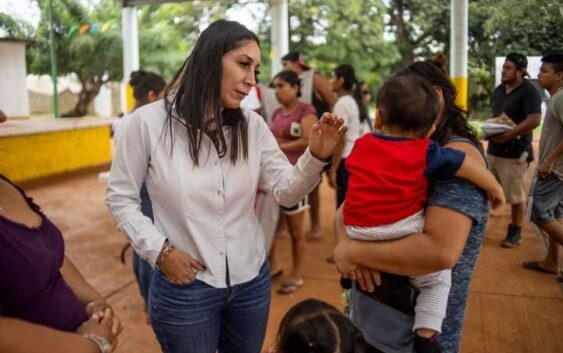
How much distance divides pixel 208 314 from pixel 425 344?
0.67 m

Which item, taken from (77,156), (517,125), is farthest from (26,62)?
(517,125)

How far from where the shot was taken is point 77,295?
146cm

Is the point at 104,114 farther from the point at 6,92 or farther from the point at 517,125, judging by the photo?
the point at 517,125

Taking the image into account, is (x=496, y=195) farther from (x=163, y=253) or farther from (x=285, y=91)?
(x=285, y=91)

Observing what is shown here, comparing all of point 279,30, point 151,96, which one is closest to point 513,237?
point 151,96

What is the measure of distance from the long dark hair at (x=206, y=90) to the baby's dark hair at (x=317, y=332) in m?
0.61

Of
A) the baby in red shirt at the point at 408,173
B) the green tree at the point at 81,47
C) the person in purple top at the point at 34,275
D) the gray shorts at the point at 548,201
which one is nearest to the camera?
the person in purple top at the point at 34,275

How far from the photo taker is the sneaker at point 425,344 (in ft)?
4.86

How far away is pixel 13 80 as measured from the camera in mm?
7684

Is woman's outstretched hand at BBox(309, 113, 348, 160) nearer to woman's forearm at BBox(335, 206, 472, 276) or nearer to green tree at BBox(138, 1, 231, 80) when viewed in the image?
woman's forearm at BBox(335, 206, 472, 276)

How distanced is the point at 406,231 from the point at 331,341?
41 centimetres

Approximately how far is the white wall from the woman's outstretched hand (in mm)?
6780

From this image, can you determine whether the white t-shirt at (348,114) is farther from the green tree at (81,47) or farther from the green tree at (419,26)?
the green tree at (81,47)

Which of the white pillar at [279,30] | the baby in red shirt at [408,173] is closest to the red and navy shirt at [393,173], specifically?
the baby in red shirt at [408,173]
